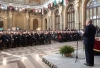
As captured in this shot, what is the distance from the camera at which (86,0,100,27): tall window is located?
1598 centimetres

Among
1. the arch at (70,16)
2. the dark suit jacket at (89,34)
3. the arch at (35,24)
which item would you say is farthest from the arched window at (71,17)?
the dark suit jacket at (89,34)

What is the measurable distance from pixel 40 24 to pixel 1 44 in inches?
840

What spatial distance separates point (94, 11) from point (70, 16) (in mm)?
5102

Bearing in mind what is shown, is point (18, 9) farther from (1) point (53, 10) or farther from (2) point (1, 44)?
(2) point (1, 44)

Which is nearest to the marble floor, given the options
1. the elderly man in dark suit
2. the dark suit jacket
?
the elderly man in dark suit

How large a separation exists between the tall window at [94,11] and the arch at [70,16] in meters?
3.23

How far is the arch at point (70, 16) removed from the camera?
20.4 meters

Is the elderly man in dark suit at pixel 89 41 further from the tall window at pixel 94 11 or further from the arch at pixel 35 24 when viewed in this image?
the arch at pixel 35 24

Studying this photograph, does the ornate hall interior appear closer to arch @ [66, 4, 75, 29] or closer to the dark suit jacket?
arch @ [66, 4, 75, 29]

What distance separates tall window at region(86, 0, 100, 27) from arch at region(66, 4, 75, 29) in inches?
127

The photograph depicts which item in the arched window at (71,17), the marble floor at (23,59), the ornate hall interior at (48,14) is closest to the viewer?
the marble floor at (23,59)

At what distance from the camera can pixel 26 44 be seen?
1275 cm

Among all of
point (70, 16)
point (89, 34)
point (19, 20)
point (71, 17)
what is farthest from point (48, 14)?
point (89, 34)

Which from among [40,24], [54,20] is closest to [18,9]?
[40,24]
